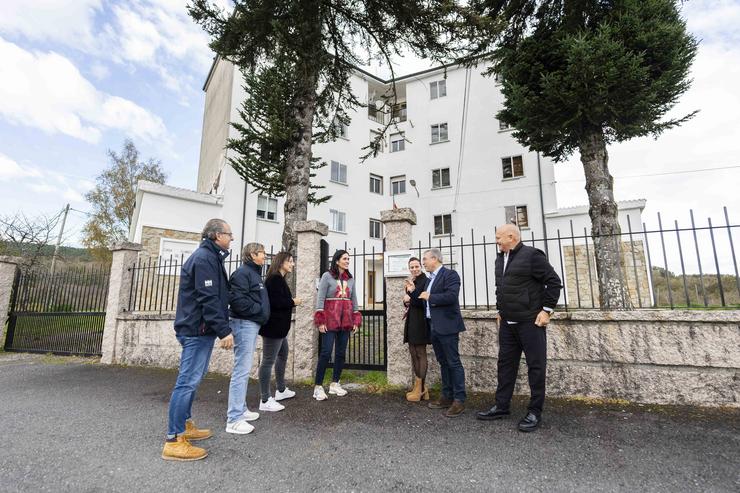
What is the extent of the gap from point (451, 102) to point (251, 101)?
15.0m

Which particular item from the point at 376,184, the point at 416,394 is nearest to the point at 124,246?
the point at 416,394

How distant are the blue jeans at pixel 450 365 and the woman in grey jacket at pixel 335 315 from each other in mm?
1230

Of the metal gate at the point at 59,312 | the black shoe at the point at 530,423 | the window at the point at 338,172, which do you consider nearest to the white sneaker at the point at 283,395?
the black shoe at the point at 530,423

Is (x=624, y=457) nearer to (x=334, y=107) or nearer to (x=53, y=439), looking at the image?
(x=53, y=439)

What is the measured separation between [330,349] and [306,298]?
131 centimetres

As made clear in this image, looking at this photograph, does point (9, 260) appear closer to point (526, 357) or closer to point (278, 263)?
point (278, 263)

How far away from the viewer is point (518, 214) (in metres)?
19.2

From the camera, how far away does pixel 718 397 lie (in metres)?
3.84

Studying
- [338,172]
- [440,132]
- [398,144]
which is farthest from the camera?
[398,144]

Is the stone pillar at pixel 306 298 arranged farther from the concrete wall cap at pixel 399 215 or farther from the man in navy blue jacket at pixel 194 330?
the man in navy blue jacket at pixel 194 330

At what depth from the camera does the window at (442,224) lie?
21.4 m

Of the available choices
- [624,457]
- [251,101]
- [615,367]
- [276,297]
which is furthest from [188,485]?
[251,101]

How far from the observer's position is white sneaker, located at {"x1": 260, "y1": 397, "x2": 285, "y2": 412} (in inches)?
161

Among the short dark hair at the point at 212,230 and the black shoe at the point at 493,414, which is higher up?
the short dark hair at the point at 212,230
